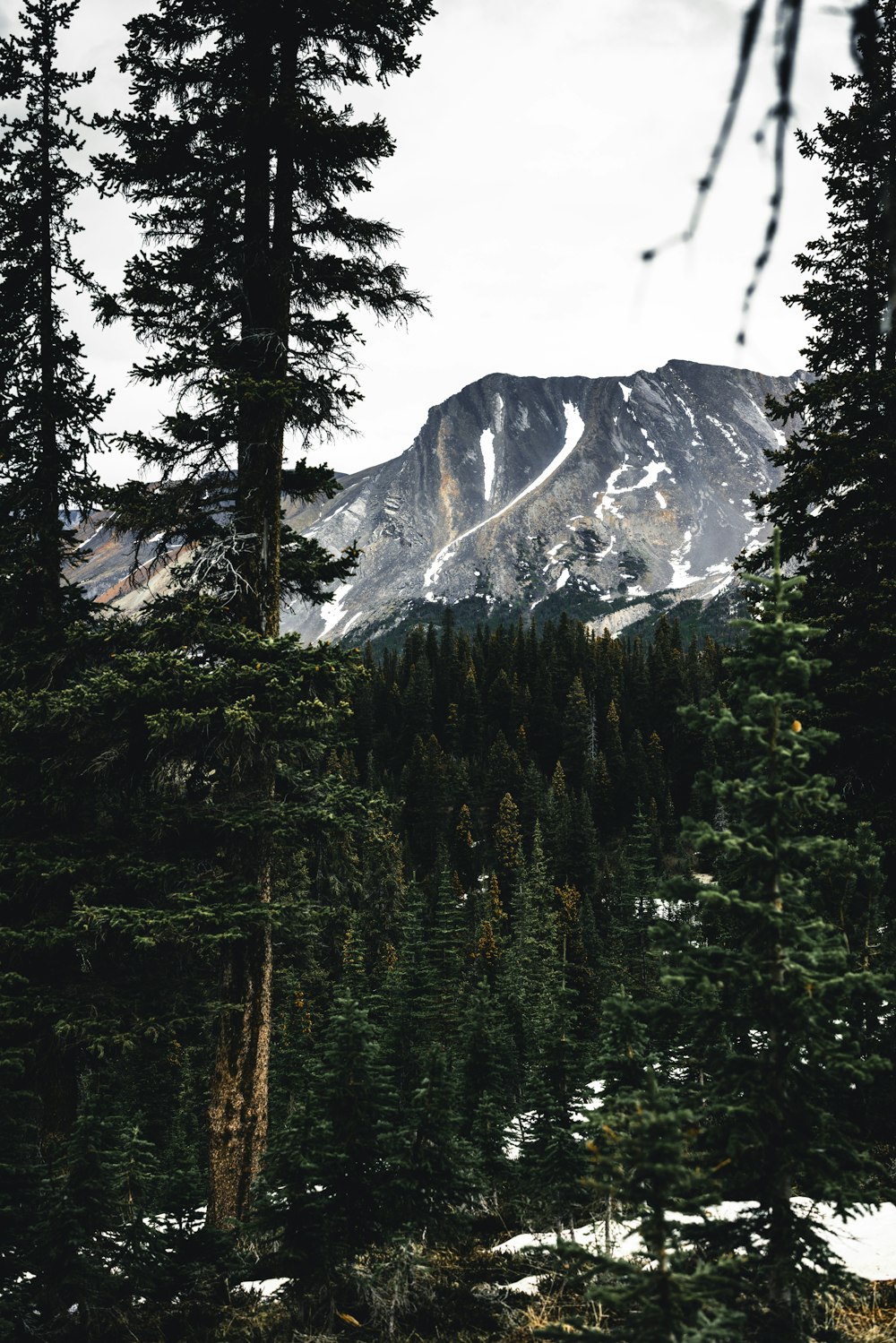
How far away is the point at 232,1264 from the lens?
658cm

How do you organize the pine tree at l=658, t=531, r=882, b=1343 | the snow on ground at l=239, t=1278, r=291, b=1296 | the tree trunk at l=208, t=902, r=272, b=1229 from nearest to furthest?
the pine tree at l=658, t=531, r=882, b=1343
the snow on ground at l=239, t=1278, r=291, b=1296
the tree trunk at l=208, t=902, r=272, b=1229

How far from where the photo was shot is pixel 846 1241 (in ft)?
21.6

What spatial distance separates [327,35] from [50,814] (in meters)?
11.0

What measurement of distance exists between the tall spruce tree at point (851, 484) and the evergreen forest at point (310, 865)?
0.24 ft

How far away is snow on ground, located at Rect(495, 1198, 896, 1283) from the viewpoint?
5.83 meters

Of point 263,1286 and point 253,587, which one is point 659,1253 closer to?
point 263,1286

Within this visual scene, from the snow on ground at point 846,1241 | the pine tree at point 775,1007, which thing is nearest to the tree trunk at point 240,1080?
the snow on ground at point 846,1241

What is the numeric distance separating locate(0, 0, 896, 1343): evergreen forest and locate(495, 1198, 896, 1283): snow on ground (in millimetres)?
135

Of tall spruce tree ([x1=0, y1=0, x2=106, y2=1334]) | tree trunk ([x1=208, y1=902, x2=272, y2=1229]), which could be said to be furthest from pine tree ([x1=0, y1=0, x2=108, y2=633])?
tree trunk ([x1=208, y1=902, x2=272, y2=1229])

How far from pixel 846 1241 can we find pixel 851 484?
10.5m

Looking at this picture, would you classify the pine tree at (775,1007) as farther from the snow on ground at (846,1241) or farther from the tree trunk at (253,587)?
the tree trunk at (253,587)

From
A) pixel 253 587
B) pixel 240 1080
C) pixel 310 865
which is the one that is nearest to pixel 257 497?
pixel 253 587

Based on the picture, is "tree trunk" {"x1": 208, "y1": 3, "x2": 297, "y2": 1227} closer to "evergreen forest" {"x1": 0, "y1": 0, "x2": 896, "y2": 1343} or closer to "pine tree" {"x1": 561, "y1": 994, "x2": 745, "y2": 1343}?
"evergreen forest" {"x1": 0, "y1": 0, "x2": 896, "y2": 1343}

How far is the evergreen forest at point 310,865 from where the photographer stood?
184 inches
